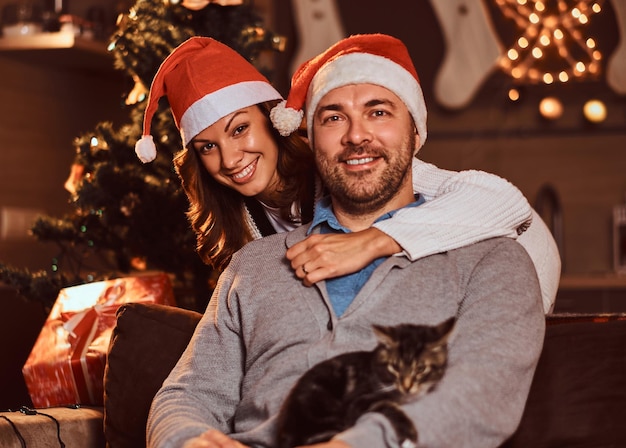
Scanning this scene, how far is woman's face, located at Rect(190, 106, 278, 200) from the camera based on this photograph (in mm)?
2279

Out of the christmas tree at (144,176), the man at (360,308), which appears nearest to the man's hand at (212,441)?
the man at (360,308)

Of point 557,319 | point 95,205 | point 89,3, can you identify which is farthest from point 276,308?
point 89,3

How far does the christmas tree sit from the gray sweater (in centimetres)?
132

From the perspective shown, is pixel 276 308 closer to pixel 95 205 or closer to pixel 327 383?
pixel 327 383

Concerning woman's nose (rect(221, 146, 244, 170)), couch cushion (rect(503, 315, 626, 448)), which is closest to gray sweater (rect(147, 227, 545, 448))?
couch cushion (rect(503, 315, 626, 448))

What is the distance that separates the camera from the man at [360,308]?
1491mm

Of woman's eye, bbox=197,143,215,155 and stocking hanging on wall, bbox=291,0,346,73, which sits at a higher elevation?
stocking hanging on wall, bbox=291,0,346,73


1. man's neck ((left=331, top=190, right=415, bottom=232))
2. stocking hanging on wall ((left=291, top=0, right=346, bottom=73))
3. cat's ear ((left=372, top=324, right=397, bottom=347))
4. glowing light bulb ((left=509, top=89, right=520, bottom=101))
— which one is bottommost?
cat's ear ((left=372, top=324, right=397, bottom=347))

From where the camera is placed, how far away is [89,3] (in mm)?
4707

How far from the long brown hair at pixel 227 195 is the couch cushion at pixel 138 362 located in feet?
1.16

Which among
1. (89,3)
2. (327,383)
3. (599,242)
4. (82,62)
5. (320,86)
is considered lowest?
(599,242)

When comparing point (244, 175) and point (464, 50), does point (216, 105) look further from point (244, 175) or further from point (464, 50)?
point (464, 50)

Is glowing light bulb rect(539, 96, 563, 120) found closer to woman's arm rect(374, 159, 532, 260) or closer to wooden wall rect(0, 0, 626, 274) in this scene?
wooden wall rect(0, 0, 626, 274)

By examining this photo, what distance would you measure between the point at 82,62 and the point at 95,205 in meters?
1.41
